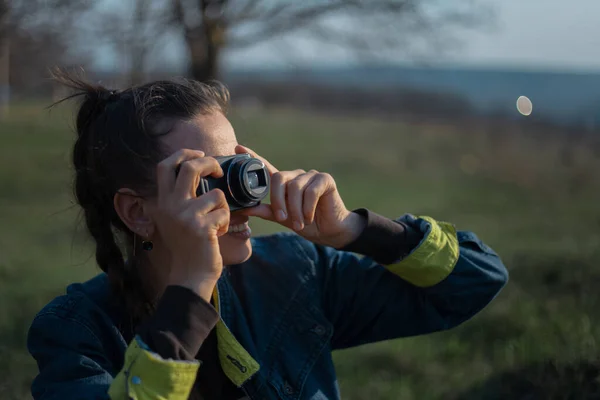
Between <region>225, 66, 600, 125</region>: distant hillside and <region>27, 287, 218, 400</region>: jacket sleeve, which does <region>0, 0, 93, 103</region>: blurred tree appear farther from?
<region>225, 66, 600, 125</region>: distant hillside

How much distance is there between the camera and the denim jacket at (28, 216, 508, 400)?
1.90 metres

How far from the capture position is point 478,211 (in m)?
10.7

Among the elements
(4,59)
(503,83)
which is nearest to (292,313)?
(4,59)

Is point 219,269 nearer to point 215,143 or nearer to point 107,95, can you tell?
point 215,143

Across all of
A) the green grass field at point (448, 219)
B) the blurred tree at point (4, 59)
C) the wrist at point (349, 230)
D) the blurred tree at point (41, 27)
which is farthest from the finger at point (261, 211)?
the blurred tree at point (4, 59)

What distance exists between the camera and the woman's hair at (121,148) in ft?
6.84

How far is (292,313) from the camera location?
7.24 feet

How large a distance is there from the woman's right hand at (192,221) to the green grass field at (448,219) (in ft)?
3.52

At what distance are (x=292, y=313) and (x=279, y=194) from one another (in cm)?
40

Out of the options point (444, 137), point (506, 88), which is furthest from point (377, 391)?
point (444, 137)

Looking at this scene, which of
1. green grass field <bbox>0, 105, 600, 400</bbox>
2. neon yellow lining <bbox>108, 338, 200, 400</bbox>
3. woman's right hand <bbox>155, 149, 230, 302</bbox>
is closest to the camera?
neon yellow lining <bbox>108, 338, 200, 400</bbox>

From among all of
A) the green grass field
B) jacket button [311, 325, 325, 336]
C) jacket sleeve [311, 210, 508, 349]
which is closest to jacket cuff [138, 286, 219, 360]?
jacket button [311, 325, 325, 336]

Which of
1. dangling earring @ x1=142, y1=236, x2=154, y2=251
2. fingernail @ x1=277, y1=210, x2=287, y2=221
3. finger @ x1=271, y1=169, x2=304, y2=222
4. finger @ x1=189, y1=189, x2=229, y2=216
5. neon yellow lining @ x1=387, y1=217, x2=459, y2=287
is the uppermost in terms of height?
finger @ x1=189, y1=189, x2=229, y2=216

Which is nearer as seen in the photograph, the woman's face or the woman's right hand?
the woman's right hand
